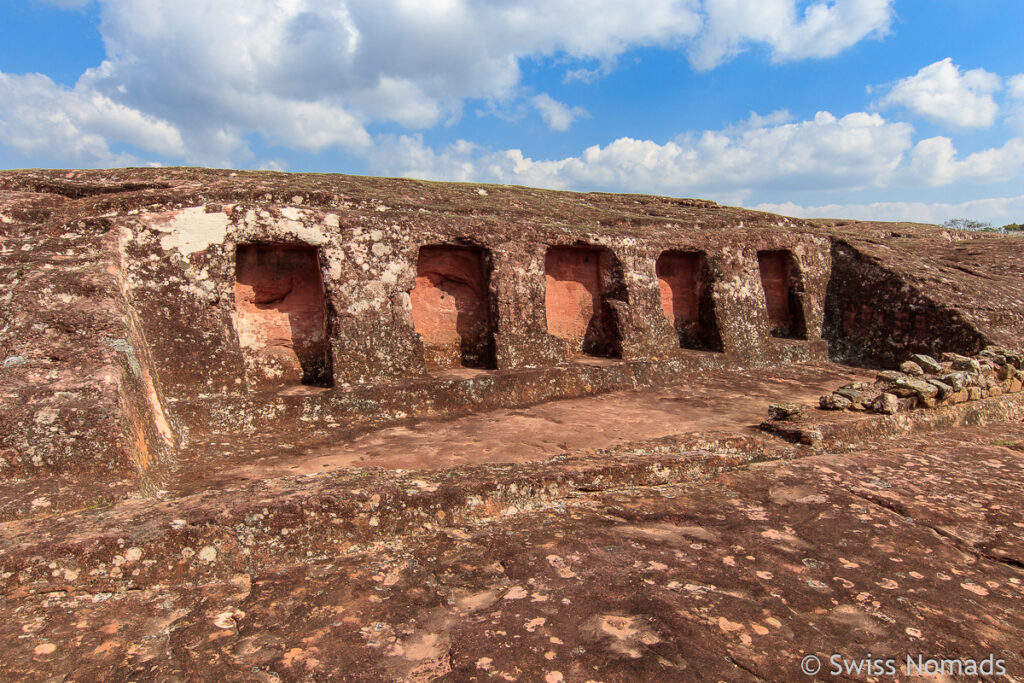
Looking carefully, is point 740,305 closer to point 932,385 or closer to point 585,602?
point 932,385

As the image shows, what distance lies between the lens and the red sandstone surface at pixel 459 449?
99.8 inches

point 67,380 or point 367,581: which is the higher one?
point 67,380

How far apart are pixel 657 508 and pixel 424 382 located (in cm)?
291

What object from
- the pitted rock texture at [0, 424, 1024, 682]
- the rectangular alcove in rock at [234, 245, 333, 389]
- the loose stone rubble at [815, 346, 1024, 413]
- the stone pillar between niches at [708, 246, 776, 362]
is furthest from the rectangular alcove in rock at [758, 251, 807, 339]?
the rectangular alcove in rock at [234, 245, 333, 389]

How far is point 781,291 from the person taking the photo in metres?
9.80

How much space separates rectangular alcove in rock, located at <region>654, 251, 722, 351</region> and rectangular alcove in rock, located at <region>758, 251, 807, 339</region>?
1438 millimetres

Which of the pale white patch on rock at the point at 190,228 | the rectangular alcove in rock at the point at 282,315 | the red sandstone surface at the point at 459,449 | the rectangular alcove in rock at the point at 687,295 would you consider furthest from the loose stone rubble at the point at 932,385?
the pale white patch on rock at the point at 190,228

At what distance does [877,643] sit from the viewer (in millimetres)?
2465

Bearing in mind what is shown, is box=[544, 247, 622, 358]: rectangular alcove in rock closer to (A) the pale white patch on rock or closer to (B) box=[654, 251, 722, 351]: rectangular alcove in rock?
(B) box=[654, 251, 722, 351]: rectangular alcove in rock

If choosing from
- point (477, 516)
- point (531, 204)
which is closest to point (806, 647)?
point (477, 516)

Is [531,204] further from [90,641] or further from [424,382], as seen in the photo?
[90,641]

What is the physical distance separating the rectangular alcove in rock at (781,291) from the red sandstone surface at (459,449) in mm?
627

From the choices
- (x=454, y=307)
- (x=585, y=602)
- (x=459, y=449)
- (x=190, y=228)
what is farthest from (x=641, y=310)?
(x=585, y=602)

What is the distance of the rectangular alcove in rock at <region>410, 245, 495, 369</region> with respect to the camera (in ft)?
22.9
